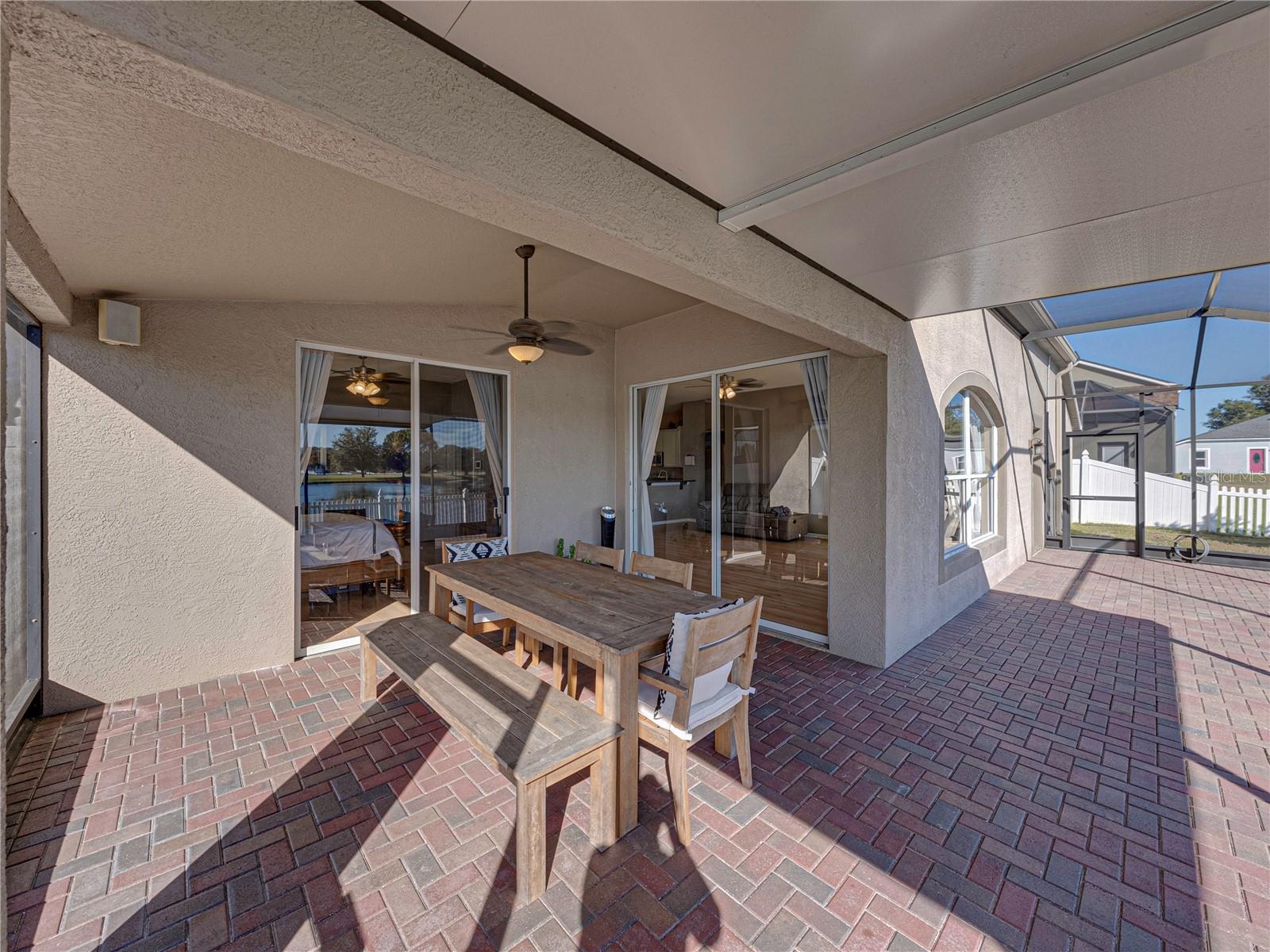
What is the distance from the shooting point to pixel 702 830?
2246mm

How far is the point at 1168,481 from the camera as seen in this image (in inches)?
364

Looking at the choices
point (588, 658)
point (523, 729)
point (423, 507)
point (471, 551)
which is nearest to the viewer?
point (523, 729)

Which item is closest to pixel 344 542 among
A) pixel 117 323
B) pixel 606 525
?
pixel 117 323

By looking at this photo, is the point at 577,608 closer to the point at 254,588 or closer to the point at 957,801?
the point at 957,801

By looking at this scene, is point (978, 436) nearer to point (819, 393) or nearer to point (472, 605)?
point (819, 393)

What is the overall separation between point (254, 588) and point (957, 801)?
4561mm

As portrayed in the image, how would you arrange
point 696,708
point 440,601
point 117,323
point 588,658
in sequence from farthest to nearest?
point 440,601 < point 117,323 < point 588,658 < point 696,708

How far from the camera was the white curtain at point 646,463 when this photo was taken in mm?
5784

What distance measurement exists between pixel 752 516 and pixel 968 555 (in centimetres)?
276

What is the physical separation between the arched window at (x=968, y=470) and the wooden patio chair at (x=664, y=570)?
3.42m

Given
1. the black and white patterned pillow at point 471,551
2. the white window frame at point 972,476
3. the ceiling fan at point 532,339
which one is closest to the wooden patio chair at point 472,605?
the black and white patterned pillow at point 471,551

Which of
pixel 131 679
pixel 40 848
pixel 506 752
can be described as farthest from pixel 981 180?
pixel 131 679

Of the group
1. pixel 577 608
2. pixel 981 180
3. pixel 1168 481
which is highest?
pixel 981 180

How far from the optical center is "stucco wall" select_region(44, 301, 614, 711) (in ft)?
10.5
